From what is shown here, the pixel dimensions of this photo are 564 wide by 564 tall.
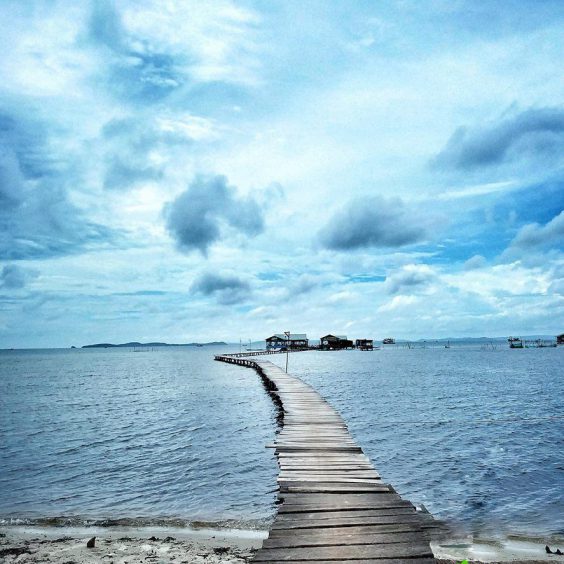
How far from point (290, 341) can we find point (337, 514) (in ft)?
432

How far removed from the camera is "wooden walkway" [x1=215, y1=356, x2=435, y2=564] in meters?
6.35

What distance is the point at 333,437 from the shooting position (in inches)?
571

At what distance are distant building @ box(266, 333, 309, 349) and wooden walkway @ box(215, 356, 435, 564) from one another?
122418 mm

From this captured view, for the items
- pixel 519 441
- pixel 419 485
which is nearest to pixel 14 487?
pixel 419 485

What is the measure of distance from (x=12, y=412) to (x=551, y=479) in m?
32.3

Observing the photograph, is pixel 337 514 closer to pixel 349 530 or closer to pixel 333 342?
pixel 349 530

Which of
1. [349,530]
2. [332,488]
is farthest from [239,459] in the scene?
[349,530]

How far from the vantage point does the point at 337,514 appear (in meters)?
7.89

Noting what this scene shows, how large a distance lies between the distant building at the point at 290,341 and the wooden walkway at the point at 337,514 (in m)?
122

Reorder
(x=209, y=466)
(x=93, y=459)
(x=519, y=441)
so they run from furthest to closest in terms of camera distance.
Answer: (x=519, y=441) < (x=93, y=459) < (x=209, y=466)

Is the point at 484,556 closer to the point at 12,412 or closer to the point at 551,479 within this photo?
the point at 551,479

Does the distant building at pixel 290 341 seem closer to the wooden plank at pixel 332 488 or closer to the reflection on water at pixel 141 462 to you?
the reflection on water at pixel 141 462

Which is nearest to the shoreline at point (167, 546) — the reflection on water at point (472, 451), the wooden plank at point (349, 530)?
the reflection on water at point (472, 451)

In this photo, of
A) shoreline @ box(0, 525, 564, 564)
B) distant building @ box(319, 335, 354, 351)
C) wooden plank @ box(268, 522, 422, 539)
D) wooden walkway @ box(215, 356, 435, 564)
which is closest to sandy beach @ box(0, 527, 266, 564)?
shoreline @ box(0, 525, 564, 564)
